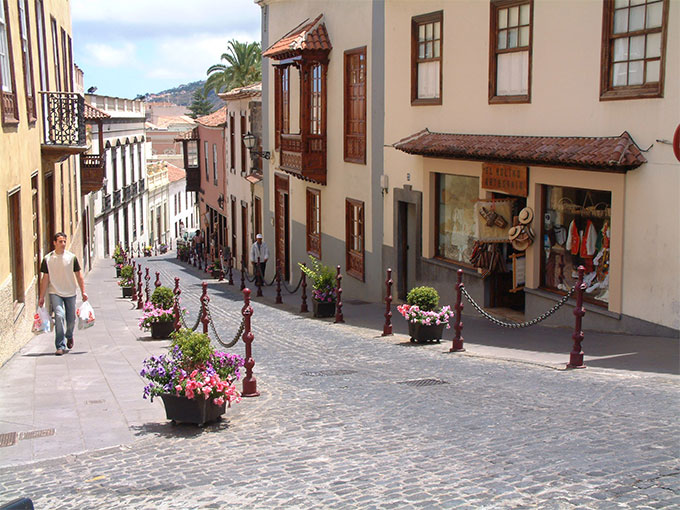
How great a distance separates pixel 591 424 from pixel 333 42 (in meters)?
16.0

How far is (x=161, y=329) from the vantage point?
13.9 metres

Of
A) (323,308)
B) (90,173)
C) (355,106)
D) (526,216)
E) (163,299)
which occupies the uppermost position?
(355,106)

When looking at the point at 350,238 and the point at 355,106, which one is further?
the point at 350,238

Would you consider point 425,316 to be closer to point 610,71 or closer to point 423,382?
point 423,382

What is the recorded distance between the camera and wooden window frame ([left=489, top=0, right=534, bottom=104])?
13.7 m

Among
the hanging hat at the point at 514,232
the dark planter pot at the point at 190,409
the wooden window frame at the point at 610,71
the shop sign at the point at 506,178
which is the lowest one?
the dark planter pot at the point at 190,409

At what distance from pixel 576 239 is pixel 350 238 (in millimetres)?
8930

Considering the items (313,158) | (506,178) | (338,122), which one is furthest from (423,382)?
(313,158)

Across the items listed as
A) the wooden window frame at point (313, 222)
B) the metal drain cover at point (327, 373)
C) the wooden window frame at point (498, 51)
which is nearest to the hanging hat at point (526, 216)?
the wooden window frame at point (498, 51)

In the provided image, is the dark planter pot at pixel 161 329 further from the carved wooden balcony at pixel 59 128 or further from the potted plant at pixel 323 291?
the carved wooden balcony at pixel 59 128

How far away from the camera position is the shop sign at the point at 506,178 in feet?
45.3

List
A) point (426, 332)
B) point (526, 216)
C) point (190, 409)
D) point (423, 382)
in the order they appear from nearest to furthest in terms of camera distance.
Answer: point (190, 409), point (423, 382), point (426, 332), point (526, 216)

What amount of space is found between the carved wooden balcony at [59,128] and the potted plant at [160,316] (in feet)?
12.4

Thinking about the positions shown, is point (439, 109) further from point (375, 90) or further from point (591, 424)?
point (591, 424)
